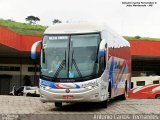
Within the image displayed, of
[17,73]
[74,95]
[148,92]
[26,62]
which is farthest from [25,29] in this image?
[74,95]

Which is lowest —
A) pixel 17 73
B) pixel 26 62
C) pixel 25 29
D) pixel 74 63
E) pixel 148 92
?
pixel 148 92

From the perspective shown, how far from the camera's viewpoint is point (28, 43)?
4075cm

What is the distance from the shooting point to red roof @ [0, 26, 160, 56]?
33.6 m

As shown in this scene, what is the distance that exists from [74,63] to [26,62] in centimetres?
3299

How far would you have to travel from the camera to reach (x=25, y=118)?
13.2 m

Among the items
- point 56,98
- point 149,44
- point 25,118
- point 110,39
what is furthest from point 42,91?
point 149,44

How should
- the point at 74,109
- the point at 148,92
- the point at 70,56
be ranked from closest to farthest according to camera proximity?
the point at 70,56 → the point at 74,109 → the point at 148,92

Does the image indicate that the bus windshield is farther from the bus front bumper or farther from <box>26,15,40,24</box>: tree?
<box>26,15,40,24</box>: tree

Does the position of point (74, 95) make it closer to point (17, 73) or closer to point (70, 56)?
point (70, 56)

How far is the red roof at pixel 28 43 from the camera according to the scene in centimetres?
3357

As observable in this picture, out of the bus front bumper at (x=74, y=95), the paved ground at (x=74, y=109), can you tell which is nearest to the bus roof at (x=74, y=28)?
the bus front bumper at (x=74, y=95)

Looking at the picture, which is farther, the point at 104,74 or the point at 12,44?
the point at 12,44

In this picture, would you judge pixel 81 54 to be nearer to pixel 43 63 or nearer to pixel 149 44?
pixel 43 63

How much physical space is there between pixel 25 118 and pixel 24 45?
27.6 m
